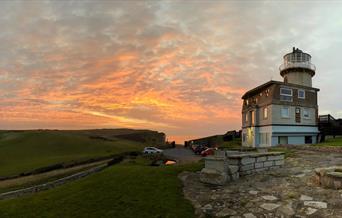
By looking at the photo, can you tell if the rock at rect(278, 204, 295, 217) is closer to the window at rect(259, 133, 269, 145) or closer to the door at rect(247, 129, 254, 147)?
the window at rect(259, 133, 269, 145)

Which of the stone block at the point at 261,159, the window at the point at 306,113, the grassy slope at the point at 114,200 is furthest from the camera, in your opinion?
the window at the point at 306,113

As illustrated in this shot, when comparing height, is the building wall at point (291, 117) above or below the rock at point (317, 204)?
above

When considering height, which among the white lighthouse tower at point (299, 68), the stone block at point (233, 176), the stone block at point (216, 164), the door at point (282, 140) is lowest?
the stone block at point (233, 176)

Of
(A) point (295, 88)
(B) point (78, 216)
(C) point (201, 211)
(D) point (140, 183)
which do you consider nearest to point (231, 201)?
(C) point (201, 211)

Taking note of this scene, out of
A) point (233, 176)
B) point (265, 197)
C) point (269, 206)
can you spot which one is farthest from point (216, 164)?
point (269, 206)

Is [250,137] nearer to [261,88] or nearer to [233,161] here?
[261,88]

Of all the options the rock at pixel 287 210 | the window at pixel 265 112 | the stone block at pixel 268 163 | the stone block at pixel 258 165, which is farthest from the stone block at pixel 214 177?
the window at pixel 265 112

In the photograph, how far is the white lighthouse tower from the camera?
156 ft

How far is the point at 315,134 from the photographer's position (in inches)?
1743

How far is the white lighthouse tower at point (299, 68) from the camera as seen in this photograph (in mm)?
A: 47500

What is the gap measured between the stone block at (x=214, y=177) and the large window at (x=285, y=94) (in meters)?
32.8

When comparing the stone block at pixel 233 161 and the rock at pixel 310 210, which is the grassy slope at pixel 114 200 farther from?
the rock at pixel 310 210

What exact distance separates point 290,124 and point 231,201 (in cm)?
3551

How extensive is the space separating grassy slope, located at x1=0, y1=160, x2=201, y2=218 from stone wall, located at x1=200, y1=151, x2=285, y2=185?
1518 millimetres
